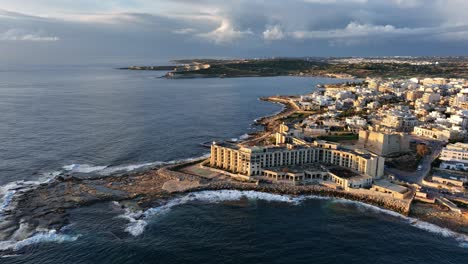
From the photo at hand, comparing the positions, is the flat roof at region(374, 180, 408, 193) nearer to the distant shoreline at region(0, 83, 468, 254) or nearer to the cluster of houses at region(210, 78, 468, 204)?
the cluster of houses at region(210, 78, 468, 204)

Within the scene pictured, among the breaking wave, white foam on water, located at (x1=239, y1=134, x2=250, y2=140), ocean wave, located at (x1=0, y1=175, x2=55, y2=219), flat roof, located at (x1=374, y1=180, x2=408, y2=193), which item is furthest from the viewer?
white foam on water, located at (x1=239, y1=134, x2=250, y2=140)

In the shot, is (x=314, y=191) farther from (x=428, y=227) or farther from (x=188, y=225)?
(x=188, y=225)

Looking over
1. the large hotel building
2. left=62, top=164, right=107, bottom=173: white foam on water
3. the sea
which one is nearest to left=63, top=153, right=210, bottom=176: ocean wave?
left=62, top=164, right=107, bottom=173: white foam on water

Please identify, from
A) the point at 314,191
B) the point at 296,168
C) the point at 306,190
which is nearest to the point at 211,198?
the point at 306,190

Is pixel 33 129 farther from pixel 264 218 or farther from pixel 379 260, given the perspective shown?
pixel 379 260

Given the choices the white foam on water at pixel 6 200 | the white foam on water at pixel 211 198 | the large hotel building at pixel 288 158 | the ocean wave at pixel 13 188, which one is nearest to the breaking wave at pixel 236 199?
the white foam on water at pixel 211 198
